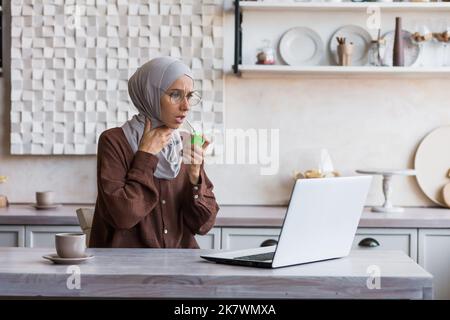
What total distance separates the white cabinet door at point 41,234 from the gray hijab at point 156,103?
3.57ft

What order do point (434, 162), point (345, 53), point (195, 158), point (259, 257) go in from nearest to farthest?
point (259, 257) < point (195, 158) < point (345, 53) < point (434, 162)

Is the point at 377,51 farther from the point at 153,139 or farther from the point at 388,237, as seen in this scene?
the point at 153,139

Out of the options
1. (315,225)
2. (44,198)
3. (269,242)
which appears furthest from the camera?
(44,198)

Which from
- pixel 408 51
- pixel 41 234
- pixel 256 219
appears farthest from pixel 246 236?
pixel 408 51

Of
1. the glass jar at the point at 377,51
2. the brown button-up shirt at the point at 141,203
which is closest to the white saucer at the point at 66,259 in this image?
the brown button-up shirt at the point at 141,203

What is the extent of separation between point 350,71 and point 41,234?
1.67m

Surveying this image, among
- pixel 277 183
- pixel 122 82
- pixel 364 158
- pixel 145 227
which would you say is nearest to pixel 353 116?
pixel 364 158

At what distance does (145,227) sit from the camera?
8.49ft

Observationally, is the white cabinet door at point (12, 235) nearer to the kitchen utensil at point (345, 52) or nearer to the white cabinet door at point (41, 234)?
the white cabinet door at point (41, 234)

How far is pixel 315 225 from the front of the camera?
207cm

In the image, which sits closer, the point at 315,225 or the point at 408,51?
the point at 315,225

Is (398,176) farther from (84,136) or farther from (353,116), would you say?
(84,136)

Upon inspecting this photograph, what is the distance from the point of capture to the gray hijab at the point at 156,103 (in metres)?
2.65

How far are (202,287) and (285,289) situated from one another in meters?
0.20
